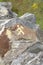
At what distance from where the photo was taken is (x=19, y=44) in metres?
5.07

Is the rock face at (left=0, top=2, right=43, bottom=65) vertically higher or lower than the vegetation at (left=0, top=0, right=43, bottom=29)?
lower

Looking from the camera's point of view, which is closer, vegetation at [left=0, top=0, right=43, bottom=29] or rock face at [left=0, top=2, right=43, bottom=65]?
rock face at [left=0, top=2, right=43, bottom=65]

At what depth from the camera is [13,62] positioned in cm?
457

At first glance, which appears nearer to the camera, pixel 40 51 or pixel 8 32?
pixel 40 51

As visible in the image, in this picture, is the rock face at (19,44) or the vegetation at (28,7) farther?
the vegetation at (28,7)

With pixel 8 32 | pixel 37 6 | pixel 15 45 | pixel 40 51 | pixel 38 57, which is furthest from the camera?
pixel 37 6

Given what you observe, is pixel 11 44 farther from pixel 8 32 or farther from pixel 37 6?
pixel 37 6

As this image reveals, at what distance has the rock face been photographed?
Result: 454 centimetres

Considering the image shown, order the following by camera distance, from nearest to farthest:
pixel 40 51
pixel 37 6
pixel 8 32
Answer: pixel 40 51 < pixel 8 32 < pixel 37 6

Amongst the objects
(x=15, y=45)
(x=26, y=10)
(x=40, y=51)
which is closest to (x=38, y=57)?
(x=40, y=51)

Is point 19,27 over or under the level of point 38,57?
over

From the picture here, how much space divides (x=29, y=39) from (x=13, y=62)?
87 cm

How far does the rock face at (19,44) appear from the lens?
4.54m

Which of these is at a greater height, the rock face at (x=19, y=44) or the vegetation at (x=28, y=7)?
the vegetation at (x=28, y=7)
